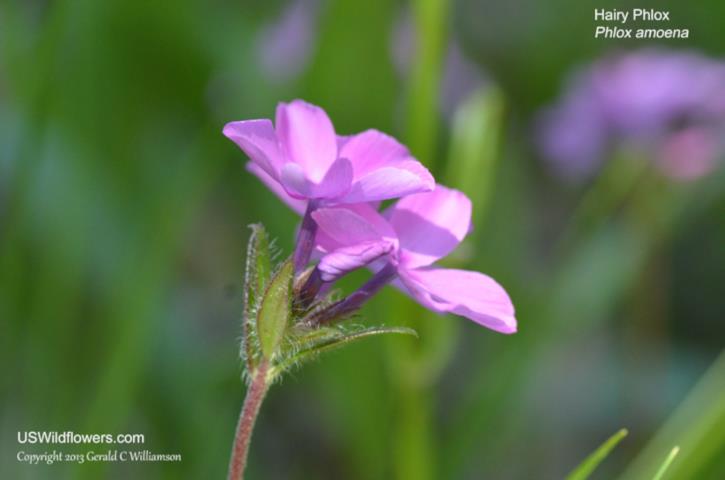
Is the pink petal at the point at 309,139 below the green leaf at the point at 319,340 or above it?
above

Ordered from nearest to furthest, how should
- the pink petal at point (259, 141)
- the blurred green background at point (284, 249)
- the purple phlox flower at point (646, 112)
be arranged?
the pink petal at point (259, 141)
the blurred green background at point (284, 249)
the purple phlox flower at point (646, 112)

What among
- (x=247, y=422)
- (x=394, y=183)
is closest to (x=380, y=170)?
(x=394, y=183)

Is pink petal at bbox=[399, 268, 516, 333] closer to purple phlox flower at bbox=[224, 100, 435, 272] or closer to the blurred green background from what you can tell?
purple phlox flower at bbox=[224, 100, 435, 272]
